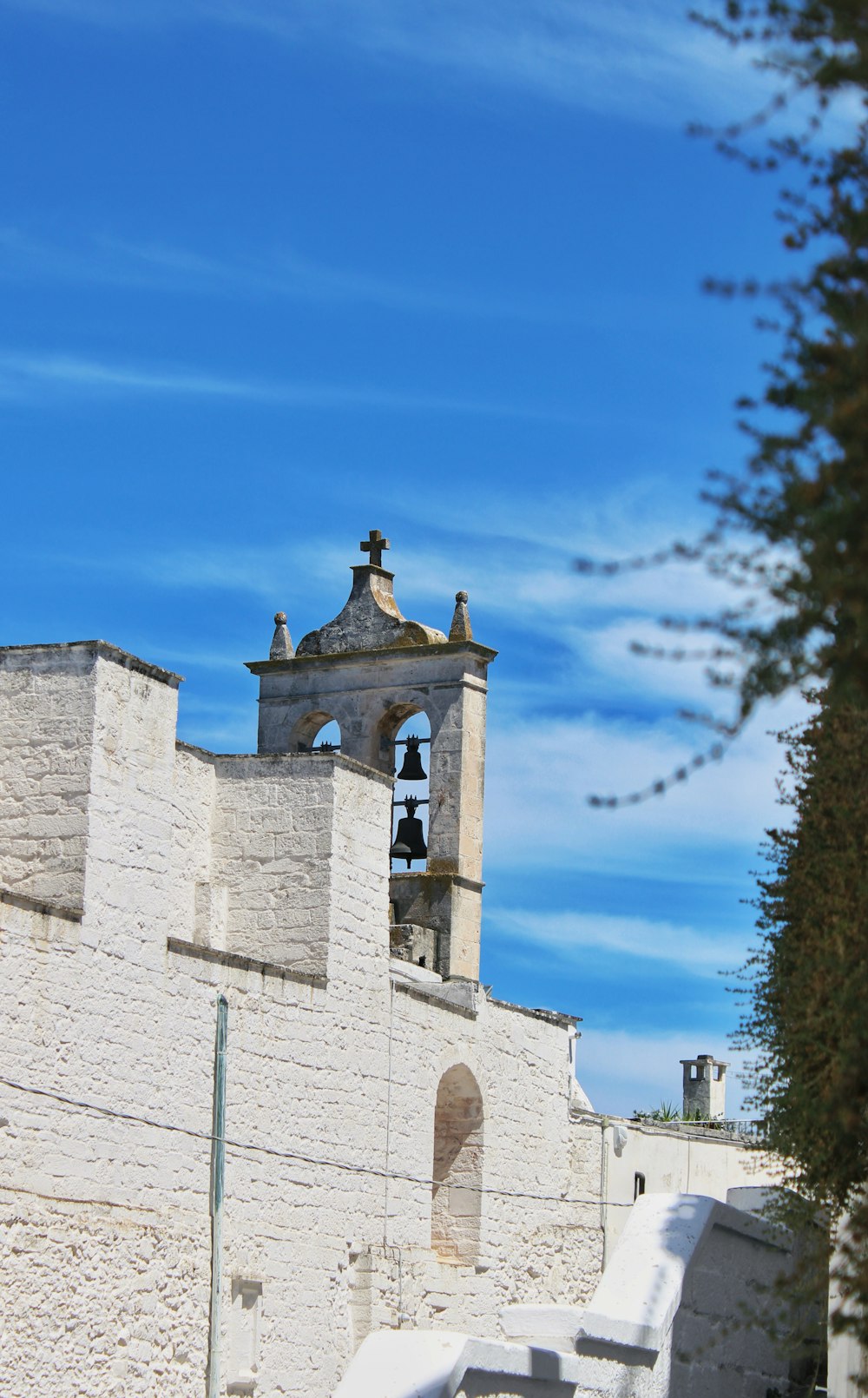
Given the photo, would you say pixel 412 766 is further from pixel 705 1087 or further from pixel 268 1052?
pixel 705 1087

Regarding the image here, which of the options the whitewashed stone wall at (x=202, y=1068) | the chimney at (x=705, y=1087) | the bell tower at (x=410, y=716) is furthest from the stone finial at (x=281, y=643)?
the chimney at (x=705, y=1087)

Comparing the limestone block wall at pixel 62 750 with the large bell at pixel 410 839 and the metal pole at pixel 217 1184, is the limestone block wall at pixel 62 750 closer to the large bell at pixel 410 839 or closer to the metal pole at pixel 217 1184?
the metal pole at pixel 217 1184

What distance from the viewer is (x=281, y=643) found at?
24109mm

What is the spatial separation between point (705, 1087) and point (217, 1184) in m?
30.6

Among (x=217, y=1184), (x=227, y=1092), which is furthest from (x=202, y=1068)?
(x=217, y=1184)

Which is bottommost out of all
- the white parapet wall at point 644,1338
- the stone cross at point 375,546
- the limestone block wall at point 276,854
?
the white parapet wall at point 644,1338

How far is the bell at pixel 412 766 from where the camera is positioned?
22984mm

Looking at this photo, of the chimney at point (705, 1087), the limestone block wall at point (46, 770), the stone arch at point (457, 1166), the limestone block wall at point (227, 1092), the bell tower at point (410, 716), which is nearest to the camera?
the limestone block wall at point (227, 1092)

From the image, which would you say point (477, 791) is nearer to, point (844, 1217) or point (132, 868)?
point (132, 868)

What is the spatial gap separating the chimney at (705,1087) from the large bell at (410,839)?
2314cm

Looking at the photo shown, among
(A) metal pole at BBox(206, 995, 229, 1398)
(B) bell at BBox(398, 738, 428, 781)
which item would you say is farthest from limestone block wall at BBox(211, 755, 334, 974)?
(B) bell at BBox(398, 738, 428, 781)

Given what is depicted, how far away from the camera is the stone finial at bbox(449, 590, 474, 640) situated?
75.4 ft

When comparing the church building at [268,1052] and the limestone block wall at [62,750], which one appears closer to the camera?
the church building at [268,1052]

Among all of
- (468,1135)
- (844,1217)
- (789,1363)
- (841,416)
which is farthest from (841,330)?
(468,1135)
